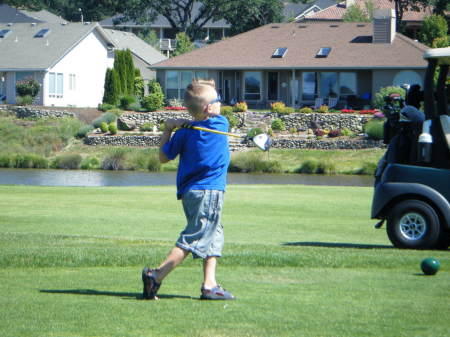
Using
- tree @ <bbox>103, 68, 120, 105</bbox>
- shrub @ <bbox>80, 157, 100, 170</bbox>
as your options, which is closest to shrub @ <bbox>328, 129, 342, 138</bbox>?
shrub @ <bbox>80, 157, 100, 170</bbox>

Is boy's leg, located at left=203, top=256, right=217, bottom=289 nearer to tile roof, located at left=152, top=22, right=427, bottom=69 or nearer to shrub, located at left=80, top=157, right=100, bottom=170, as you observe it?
shrub, located at left=80, top=157, right=100, bottom=170

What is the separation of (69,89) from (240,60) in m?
12.5

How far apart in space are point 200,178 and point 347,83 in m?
48.1

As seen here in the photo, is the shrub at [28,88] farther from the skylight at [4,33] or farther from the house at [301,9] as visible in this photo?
the house at [301,9]

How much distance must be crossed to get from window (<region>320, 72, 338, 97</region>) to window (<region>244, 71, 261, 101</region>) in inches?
170

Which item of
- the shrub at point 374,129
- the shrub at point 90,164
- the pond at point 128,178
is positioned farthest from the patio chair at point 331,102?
the shrub at point 90,164

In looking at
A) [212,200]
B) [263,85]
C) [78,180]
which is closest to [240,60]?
[263,85]

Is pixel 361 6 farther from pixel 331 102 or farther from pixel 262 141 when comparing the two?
pixel 262 141

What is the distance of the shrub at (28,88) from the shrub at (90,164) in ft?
51.7

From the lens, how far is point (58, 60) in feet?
195

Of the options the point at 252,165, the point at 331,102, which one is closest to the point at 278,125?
the point at 331,102

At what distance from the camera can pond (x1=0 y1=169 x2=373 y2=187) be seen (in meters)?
34.6

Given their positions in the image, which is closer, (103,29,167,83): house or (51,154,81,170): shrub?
(51,154,81,170): shrub

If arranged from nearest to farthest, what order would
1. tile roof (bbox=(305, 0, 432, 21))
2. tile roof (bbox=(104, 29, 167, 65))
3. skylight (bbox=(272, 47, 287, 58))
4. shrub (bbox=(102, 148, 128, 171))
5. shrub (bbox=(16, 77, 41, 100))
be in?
shrub (bbox=(102, 148, 128, 171)) < skylight (bbox=(272, 47, 287, 58)) < shrub (bbox=(16, 77, 41, 100)) < tile roof (bbox=(104, 29, 167, 65)) < tile roof (bbox=(305, 0, 432, 21))
